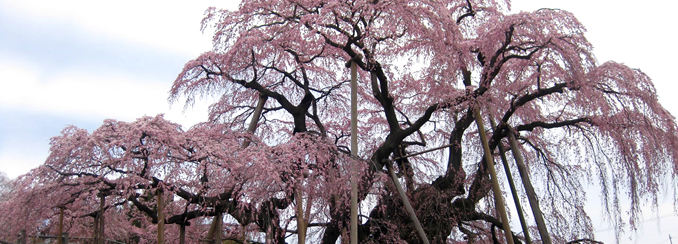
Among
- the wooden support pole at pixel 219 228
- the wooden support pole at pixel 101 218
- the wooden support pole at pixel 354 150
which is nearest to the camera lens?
the wooden support pole at pixel 101 218

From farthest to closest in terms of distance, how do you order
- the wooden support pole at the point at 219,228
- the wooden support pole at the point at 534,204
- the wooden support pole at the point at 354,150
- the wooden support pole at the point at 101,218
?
the wooden support pole at the point at 534,204, the wooden support pole at the point at 219,228, the wooden support pole at the point at 354,150, the wooden support pole at the point at 101,218

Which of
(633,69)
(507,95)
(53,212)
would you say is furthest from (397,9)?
(53,212)

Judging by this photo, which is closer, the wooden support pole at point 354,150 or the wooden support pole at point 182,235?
the wooden support pole at point 354,150

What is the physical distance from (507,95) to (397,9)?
334 centimetres

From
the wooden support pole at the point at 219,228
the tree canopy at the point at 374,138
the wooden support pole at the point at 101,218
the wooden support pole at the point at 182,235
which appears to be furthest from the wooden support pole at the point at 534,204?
the wooden support pole at the point at 101,218

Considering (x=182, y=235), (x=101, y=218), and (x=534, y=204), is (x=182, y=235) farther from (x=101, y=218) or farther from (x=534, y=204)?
(x=534, y=204)

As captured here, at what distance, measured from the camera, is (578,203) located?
9414 millimetres

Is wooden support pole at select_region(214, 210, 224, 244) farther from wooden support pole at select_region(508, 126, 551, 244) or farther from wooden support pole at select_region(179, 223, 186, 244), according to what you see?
wooden support pole at select_region(508, 126, 551, 244)

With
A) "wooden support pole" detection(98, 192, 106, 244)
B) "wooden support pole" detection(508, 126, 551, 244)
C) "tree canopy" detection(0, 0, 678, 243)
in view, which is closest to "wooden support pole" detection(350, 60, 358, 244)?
"tree canopy" detection(0, 0, 678, 243)

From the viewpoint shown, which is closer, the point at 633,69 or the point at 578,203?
the point at 633,69

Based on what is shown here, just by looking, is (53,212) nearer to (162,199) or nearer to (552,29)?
(162,199)

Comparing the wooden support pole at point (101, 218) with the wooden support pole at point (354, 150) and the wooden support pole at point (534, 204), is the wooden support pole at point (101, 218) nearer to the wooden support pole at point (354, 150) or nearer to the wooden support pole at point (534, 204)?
the wooden support pole at point (354, 150)

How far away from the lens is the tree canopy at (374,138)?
6.97 m

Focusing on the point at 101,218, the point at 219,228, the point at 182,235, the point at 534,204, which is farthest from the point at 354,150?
the point at 101,218
